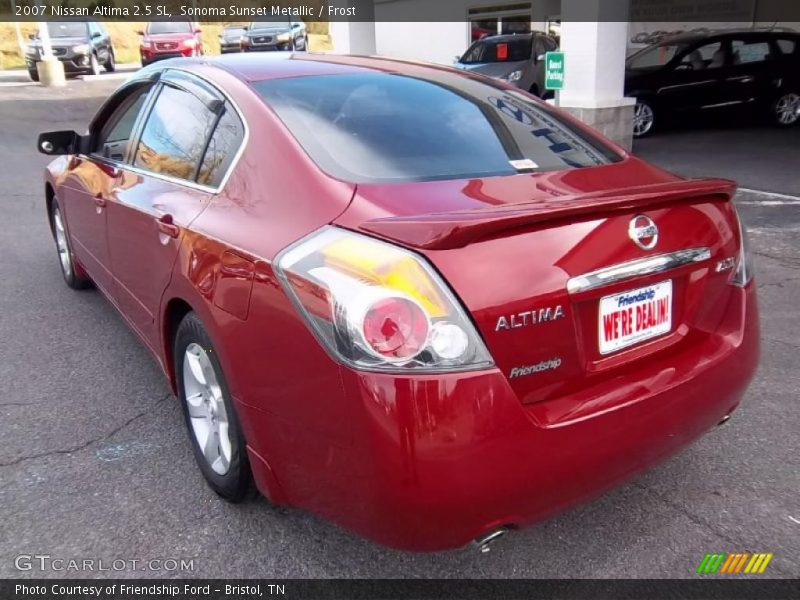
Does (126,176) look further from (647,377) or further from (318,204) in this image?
(647,377)

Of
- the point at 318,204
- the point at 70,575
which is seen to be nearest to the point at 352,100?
the point at 318,204

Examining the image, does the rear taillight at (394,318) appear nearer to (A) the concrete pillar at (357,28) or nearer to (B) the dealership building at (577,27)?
(B) the dealership building at (577,27)

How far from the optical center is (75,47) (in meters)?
21.0

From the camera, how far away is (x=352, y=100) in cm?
264

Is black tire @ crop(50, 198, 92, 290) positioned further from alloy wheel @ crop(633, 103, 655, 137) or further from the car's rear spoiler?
alloy wheel @ crop(633, 103, 655, 137)

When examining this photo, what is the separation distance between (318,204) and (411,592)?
124 centimetres

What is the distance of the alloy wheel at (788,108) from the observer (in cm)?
1212

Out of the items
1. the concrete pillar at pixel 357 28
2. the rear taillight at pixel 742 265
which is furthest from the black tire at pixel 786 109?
the rear taillight at pixel 742 265

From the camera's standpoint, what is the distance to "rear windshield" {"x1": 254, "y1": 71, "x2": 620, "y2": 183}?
2279mm

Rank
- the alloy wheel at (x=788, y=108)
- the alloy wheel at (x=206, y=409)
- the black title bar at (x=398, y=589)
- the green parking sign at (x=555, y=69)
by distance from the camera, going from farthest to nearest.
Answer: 1. the alloy wheel at (x=788, y=108)
2. the green parking sign at (x=555, y=69)
3. the alloy wheel at (x=206, y=409)
4. the black title bar at (x=398, y=589)

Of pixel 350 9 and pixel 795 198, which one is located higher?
pixel 350 9

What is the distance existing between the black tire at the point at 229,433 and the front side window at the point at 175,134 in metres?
0.64

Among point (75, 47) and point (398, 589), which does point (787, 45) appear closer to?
point (398, 589)

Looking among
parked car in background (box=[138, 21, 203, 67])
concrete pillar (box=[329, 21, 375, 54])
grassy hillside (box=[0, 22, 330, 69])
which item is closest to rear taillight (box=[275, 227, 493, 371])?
concrete pillar (box=[329, 21, 375, 54])
